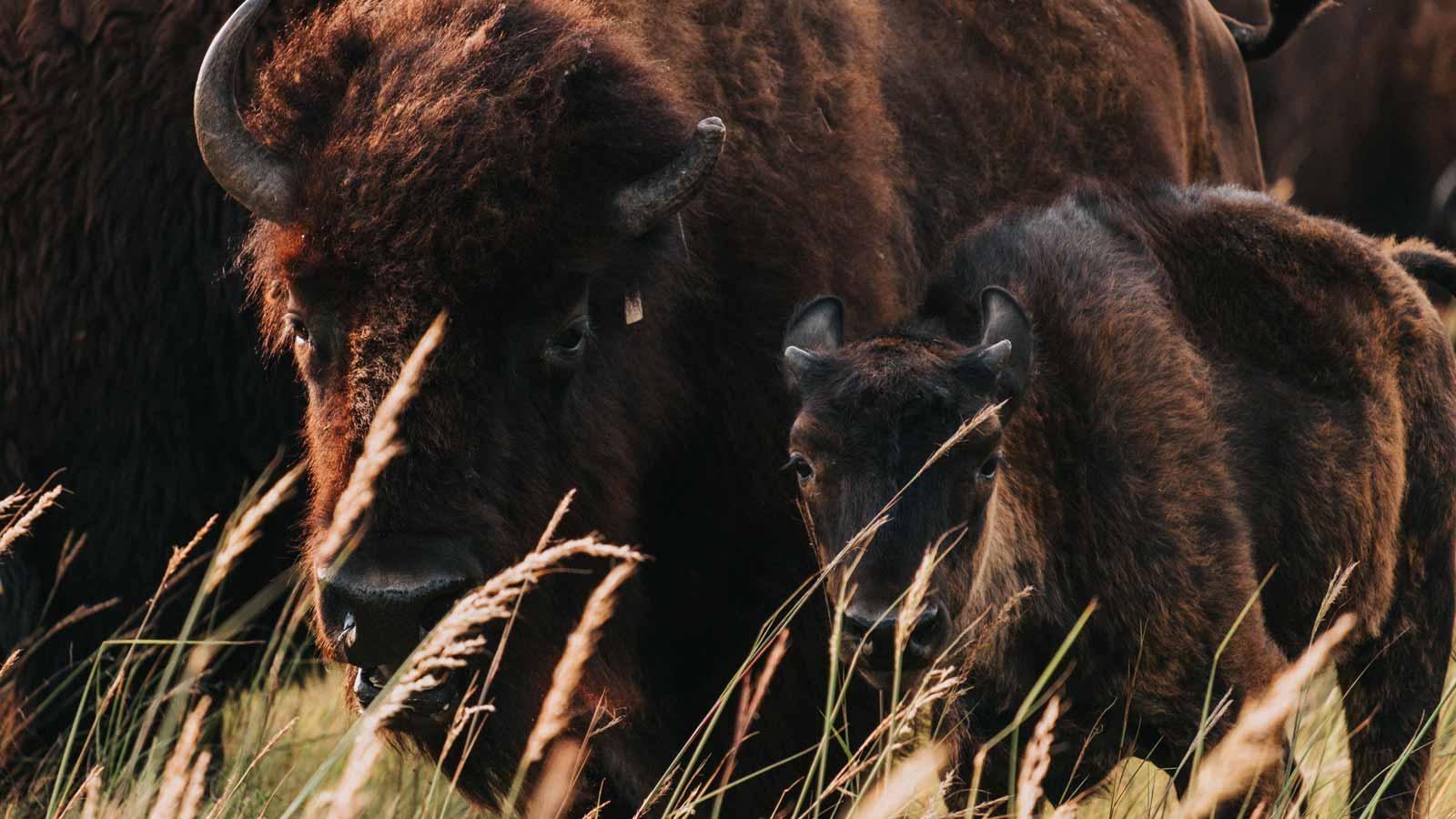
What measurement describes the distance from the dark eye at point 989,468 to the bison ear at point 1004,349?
4.1 inches

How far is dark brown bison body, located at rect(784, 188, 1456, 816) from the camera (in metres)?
3.80

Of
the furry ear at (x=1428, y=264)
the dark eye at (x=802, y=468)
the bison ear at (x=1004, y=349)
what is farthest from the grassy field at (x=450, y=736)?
the furry ear at (x=1428, y=264)

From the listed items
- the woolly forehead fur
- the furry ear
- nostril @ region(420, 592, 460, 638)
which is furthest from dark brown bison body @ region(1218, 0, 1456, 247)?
nostril @ region(420, 592, 460, 638)

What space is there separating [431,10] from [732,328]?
1051 mm

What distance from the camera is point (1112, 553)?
4.18 m

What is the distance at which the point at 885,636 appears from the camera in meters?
3.46

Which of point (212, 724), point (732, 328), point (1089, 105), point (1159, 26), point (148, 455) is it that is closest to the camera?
point (732, 328)

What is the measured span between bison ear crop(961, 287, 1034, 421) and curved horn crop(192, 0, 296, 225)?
1.56 meters

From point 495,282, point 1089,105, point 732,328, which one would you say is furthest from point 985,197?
point 495,282

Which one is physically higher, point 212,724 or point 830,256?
point 830,256

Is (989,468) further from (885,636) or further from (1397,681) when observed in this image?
(1397,681)

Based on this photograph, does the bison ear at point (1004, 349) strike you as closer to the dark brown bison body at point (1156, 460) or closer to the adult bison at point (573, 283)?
the dark brown bison body at point (1156, 460)

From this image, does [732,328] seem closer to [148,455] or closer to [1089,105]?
[148,455]

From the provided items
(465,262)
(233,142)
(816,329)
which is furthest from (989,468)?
(233,142)
